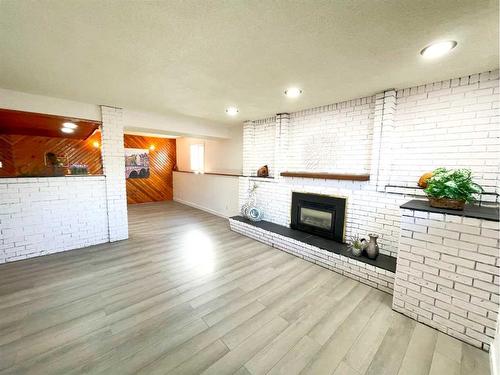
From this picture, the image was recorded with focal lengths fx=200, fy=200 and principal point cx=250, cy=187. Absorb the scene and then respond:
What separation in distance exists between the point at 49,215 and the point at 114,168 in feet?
3.99

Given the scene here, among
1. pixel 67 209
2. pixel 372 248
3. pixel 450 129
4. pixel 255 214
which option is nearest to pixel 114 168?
pixel 67 209

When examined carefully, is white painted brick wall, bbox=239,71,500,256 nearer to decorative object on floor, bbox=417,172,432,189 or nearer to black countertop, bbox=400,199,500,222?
decorative object on floor, bbox=417,172,432,189

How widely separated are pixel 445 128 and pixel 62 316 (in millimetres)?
4714

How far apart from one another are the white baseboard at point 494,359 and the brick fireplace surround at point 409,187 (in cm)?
11

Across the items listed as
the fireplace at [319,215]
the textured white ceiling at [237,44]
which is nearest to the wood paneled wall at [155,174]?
the textured white ceiling at [237,44]

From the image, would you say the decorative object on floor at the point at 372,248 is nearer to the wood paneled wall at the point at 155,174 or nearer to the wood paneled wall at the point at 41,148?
the wood paneled wall at the point at 41,148

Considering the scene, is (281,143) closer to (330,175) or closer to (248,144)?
(248,144)

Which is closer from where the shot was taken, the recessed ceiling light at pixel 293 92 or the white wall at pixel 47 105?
the recessed ceiling light at pixel 293 92

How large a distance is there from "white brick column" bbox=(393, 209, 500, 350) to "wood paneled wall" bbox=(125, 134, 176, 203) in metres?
7.91

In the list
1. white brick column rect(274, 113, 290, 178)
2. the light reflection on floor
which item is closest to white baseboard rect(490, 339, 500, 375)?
the light reflection on floor

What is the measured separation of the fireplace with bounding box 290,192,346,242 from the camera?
3.30 m

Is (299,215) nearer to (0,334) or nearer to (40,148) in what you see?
(0,334)

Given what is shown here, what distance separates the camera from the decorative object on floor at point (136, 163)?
7148 mm

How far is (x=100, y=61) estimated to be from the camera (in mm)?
1983
